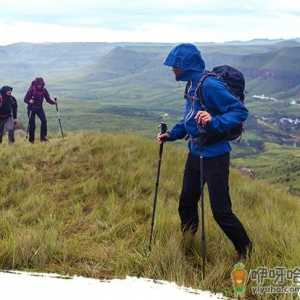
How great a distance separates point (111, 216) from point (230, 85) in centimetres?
314

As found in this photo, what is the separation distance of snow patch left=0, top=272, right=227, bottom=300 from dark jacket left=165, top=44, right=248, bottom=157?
4.72 ft

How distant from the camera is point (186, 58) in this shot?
5270mm

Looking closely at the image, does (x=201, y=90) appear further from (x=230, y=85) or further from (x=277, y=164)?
(x=277, y=164)

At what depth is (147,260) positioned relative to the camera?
529 cm

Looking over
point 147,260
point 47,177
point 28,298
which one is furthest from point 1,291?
point 47,177

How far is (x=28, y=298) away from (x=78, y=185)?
212 inches

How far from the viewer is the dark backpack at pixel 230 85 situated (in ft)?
16.8

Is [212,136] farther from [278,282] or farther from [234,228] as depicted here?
[278,282]

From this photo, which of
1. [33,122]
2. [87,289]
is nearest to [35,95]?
[33,122]

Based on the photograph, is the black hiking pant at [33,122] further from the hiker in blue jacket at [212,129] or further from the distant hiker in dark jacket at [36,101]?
the hiker in blue jacket at [212,129]

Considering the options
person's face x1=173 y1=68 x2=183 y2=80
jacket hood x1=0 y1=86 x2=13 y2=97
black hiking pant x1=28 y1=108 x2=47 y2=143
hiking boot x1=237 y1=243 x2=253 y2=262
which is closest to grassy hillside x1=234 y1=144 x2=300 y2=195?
black hiking pant x1=28 y1=108 x2=47 y2=143

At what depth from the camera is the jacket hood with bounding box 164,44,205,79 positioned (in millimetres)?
5270

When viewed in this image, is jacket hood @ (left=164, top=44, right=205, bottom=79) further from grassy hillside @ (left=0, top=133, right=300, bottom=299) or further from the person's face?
grassy hillside @ (left=0, top=133, right=300, bottom=299)

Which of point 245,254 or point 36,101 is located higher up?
point 36,101
